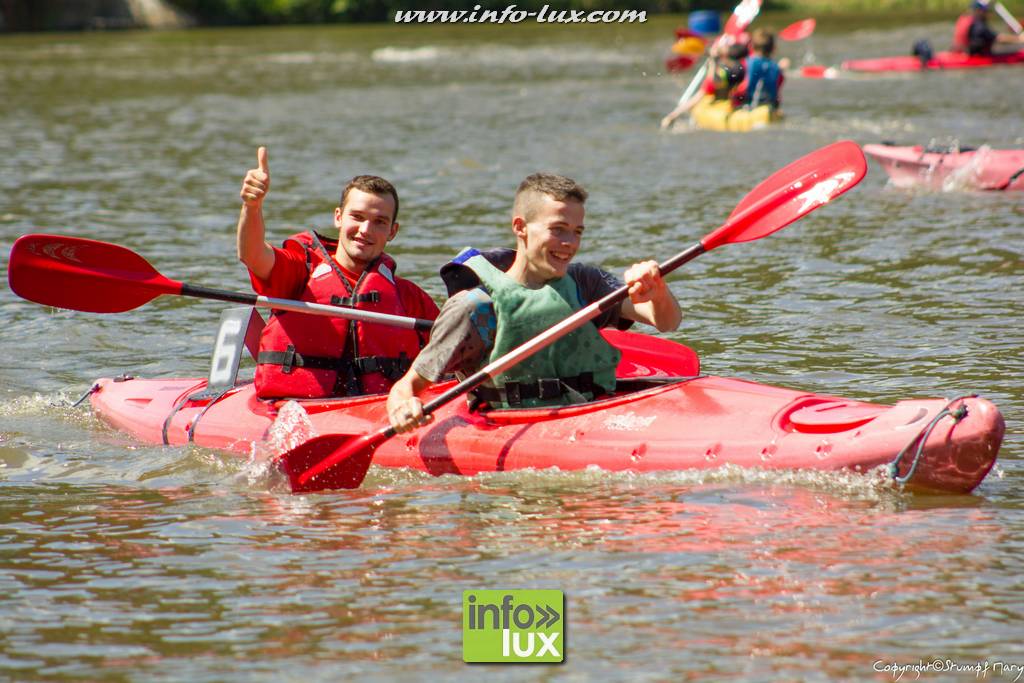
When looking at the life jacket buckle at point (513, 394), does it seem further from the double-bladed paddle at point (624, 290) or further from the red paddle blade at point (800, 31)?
the red paddle blade at point (800, 31)

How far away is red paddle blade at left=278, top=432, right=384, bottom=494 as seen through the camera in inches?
195

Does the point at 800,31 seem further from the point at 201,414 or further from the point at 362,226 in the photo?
the point at 201,414

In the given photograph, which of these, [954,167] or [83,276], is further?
[954,167]

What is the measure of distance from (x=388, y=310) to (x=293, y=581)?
1736 millimetres

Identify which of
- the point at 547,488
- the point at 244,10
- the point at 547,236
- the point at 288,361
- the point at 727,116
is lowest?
the point at 547,488

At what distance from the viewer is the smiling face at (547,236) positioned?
4676 mm

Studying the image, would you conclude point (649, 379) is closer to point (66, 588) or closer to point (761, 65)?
point (66, 588)

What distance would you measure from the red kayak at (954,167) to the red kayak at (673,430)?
620 cm

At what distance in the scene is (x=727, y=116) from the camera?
1520cm

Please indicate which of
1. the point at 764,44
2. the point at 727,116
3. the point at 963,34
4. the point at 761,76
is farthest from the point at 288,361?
the point at 963,34

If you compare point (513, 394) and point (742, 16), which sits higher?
point (742, 16)

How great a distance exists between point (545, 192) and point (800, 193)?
1.06 metres

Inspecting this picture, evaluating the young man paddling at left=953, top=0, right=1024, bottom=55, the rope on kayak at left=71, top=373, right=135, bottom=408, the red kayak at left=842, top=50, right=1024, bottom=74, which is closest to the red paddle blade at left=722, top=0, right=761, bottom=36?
the red kayak at left=842, top=50, right=1024, bottom=74

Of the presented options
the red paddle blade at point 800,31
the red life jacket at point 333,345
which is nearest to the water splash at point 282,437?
the red life jacket at point 333,345
